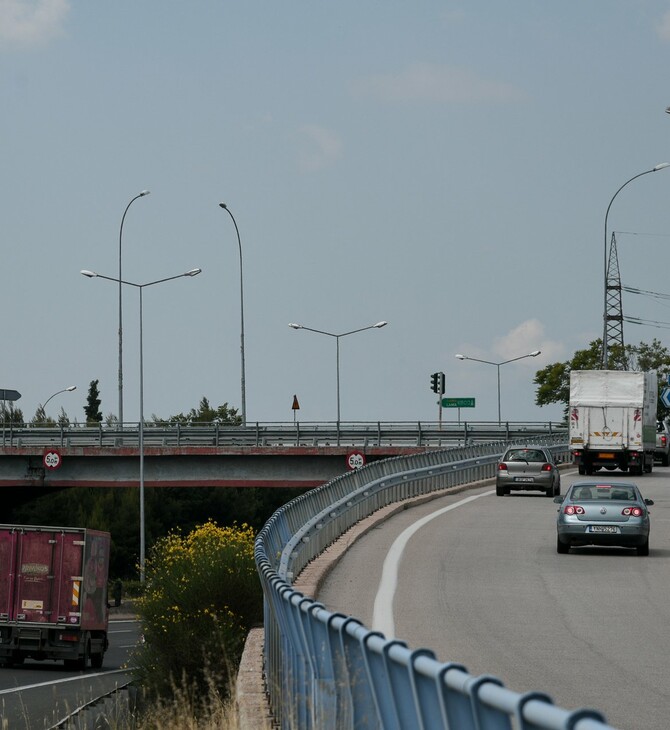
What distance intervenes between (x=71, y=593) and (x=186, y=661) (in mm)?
8724

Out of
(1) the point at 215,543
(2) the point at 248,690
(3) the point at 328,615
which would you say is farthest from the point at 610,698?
(1) the point at 215,543

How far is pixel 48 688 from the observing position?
30828 millimetres

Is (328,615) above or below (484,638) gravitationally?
above

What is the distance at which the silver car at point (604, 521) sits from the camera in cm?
2475

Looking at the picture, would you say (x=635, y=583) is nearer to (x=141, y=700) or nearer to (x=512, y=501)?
(x=141, y=700)

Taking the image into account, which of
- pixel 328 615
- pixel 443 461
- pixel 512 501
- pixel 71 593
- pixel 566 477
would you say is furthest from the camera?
pixel 566 477

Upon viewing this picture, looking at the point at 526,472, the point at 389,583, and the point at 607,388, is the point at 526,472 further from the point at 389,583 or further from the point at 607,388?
the point at 389,583

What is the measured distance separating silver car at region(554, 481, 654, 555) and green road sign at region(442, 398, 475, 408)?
56.1 metres

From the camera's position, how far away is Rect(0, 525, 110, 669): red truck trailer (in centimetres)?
3478

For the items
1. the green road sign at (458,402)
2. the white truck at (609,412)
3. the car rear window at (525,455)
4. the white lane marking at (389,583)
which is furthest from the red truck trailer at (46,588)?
the green road sign at (458,402)

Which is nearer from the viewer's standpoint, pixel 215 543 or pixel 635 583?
pixel 635 583

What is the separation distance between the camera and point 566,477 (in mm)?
53094

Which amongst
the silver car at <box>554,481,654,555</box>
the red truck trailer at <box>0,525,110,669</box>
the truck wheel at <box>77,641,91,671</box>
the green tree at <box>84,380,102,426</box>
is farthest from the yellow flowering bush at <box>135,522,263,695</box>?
the green tree at <box>84,380,102,426</box>

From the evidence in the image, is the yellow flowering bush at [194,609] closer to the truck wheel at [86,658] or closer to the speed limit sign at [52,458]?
the truck wheel at [86,658]
